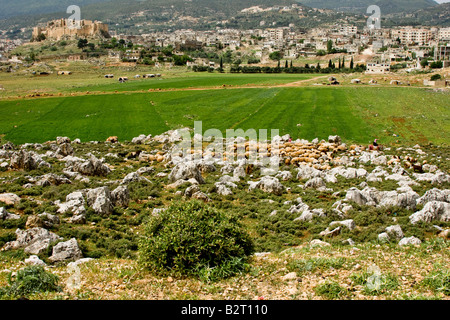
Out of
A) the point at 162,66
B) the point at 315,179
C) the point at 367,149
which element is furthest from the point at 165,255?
the point at 162,66

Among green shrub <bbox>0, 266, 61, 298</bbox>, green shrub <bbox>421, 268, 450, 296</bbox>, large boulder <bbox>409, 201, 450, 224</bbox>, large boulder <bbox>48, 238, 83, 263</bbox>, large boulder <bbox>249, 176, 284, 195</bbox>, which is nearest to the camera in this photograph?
green shrub <bbox>421, 268, 450, 296</bbox>

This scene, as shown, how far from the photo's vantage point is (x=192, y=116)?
51.3m

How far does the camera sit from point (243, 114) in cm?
5203

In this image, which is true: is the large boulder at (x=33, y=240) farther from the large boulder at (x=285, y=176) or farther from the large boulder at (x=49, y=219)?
the large boulder at (x=285, y=176)

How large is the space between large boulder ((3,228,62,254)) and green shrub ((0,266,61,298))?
3.10 metres

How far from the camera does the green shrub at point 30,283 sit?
339 inches

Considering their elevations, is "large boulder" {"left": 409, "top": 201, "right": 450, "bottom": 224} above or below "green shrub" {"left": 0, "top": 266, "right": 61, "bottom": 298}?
below

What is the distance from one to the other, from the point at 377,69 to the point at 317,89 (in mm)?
58071

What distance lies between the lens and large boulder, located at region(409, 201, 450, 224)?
14812 mm

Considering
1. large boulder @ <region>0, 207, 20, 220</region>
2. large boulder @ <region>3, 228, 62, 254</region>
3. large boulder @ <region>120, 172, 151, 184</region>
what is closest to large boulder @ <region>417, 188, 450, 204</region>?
large boulder @ <region>120, 172, 151, 184</region>

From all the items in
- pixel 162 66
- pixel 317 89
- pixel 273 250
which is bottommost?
pixel 273 250

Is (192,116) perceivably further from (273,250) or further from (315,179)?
(273,250)

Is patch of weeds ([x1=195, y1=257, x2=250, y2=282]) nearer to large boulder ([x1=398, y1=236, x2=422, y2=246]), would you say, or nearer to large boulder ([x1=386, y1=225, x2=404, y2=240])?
large boulder ([x1=398, y1=236, x2=422, y2=246])
